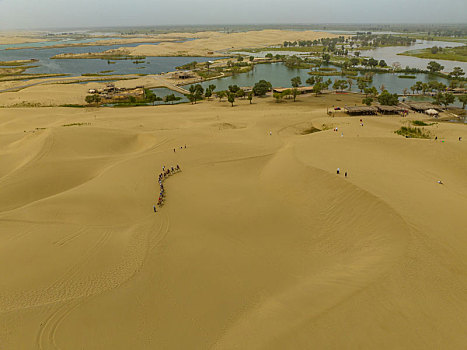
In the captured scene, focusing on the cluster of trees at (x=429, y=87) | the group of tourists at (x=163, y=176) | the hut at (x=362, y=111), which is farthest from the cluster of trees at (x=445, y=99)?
the group of tourists at (x=163, y=176)

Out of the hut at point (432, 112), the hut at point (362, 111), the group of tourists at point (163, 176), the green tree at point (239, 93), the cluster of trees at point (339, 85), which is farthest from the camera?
the cluster of trees at point (339, 85)

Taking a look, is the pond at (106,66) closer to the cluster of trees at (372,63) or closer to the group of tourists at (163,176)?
the cluster of trees at (372,63)

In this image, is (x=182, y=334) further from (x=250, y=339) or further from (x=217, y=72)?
(x=217, y=72)

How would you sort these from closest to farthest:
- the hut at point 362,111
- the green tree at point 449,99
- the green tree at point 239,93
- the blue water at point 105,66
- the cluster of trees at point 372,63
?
the hut at point 362,111 < the green tree at point 449,99 < the green tree at point 239,93 < the cluster of trees at point 372,63 < the blue water at point 105,66

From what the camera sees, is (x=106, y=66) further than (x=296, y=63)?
Yes

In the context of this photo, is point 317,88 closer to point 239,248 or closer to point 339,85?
point 339,85

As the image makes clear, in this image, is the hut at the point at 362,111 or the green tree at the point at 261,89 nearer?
the hut at the point at 362,111

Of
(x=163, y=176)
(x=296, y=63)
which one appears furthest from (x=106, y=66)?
(x=163, y=176)

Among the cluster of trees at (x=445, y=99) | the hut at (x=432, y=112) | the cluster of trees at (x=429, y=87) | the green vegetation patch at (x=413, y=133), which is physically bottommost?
the green vegetation patch at (x=413, y=133)
